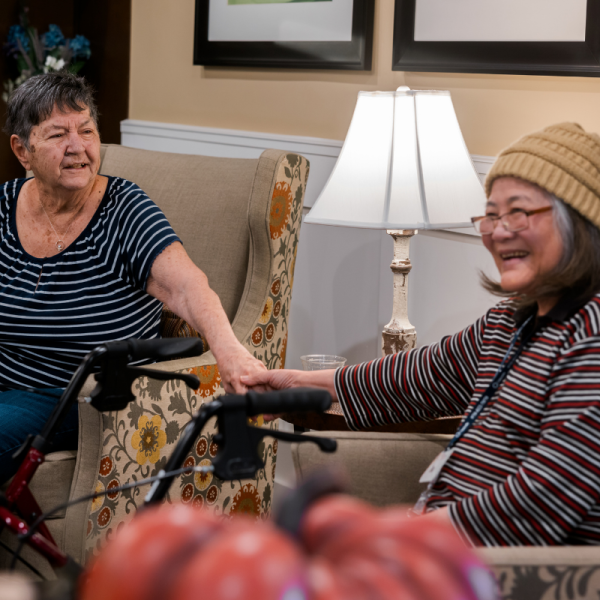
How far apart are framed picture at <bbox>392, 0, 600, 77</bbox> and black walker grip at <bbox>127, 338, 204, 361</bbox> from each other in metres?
1.18

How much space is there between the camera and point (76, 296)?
1878mm

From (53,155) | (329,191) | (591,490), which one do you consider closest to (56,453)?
(53,155)

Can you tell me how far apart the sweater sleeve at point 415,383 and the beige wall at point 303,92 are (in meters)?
0.78

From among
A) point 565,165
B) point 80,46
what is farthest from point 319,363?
point 80,46

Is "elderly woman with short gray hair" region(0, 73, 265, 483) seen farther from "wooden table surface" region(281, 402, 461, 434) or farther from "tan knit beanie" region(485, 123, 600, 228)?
"tan knit beanie" region(485, 123, 600, 228)

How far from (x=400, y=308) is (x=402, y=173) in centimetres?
32

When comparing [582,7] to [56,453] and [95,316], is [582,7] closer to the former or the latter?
[95,316]

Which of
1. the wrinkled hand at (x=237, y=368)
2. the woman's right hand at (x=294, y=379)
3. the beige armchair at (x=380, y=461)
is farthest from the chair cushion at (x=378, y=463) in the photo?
the wrinkled hand at (x=237, y=368)

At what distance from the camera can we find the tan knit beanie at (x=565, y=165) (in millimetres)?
1135

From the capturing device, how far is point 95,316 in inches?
73.9

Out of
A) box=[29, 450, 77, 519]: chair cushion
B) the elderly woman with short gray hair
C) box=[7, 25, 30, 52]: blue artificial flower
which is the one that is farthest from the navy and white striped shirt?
box=[7, 25, 30, 52]: blue artificial flower

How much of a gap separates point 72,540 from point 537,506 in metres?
1.05

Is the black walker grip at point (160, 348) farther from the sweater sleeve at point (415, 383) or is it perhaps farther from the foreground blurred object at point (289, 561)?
the foreground blurred object at point (289, 561)

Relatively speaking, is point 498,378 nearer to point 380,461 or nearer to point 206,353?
point 380,461
